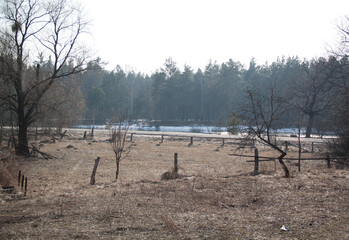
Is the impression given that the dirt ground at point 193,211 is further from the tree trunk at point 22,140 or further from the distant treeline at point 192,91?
the distant treeline at point 192,91

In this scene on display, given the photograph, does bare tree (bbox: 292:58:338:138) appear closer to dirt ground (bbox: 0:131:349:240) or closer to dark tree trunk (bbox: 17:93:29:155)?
dirt ground (bbox: 0:131:349:240)

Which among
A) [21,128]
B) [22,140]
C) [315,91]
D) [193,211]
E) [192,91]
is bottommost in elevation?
[193,211]

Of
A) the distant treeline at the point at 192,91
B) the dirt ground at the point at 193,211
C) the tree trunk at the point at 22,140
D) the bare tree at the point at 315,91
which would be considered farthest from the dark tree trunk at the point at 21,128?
the distant treeline at the point at 192,91

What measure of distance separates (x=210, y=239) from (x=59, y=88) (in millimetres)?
19394

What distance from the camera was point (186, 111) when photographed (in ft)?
247

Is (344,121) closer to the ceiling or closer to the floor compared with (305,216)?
closer to the ceiling

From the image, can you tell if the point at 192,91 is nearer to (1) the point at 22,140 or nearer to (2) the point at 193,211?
(1) the point at 22,140

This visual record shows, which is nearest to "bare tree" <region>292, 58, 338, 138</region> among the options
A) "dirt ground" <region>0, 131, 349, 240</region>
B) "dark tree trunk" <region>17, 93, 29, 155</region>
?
"dirt ground" <region>0, 131, 349, 240</region>

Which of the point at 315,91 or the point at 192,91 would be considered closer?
the point at 315,91

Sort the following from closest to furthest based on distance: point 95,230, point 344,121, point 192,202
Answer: point 95,230
point 192,202
point 344,121

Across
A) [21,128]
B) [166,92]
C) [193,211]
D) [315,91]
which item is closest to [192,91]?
[166,92]

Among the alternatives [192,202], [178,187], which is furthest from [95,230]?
[178,187]

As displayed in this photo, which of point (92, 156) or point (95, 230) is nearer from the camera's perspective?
point (95, 230)

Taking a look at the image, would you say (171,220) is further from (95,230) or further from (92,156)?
(92,156)
